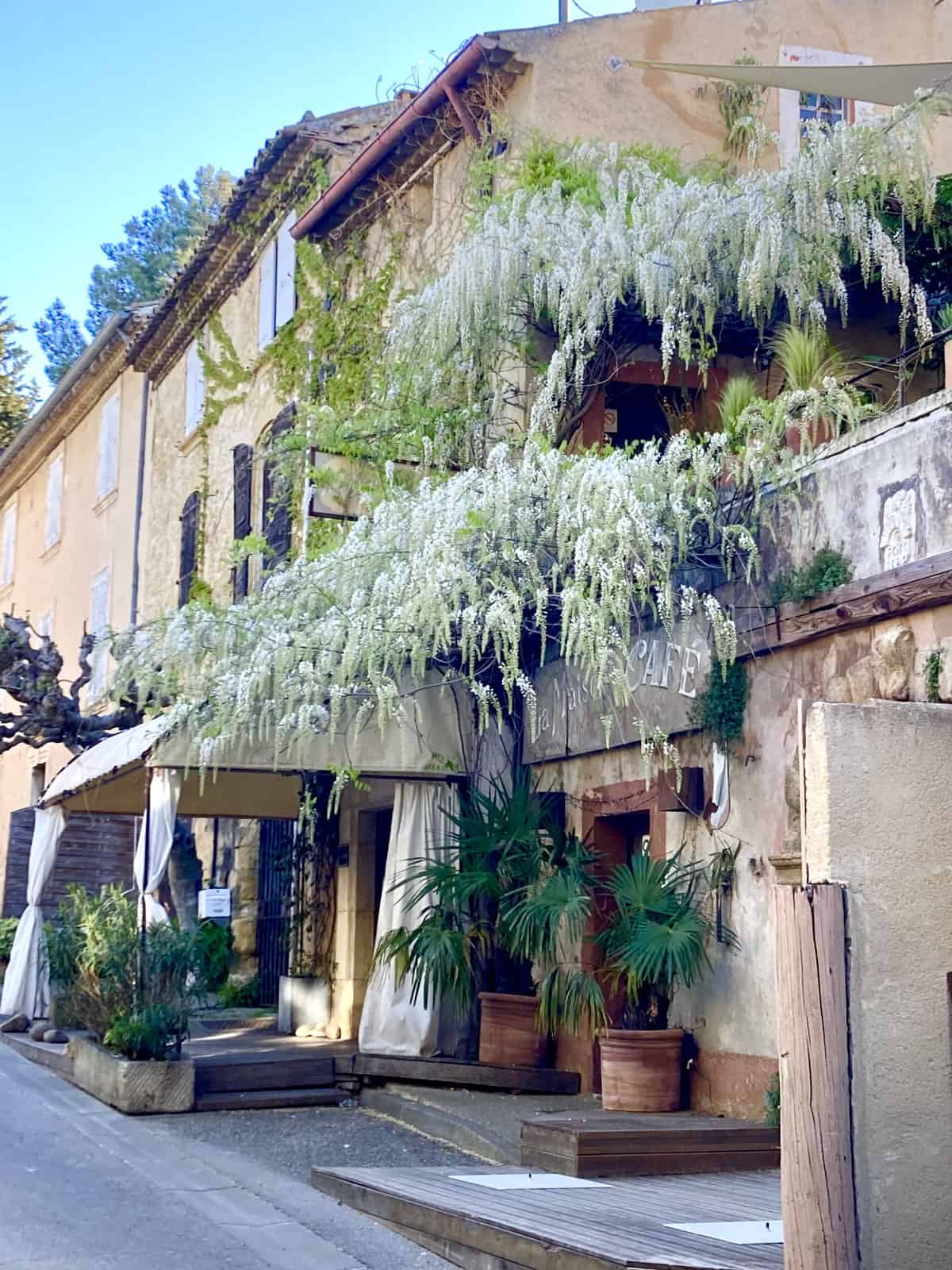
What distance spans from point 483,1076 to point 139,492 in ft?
40.7

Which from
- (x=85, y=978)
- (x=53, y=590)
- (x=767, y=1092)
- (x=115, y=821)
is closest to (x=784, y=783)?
(x=767, y=1092)

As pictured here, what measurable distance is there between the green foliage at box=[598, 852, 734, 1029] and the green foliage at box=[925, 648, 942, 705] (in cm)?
204

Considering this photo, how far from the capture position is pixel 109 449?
2222 centimetres

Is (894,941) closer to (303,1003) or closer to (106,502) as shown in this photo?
(303,1003)

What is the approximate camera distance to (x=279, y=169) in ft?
50.5

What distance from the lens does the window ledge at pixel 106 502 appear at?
71.2ft

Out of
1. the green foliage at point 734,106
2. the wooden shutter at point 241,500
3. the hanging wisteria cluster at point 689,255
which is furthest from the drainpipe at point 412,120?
the wooden shutter at point 241,500

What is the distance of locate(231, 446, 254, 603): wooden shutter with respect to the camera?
16406 millimetres

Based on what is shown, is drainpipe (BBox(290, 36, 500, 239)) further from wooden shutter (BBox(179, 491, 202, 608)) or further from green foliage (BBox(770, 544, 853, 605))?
green foliage (BBox(770, 544, 853, 605))

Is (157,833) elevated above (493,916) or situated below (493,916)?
above

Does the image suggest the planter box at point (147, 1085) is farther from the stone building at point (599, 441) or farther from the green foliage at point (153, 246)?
the green foliage at point (153, 246)

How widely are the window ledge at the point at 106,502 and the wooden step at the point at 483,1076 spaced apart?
13.0m

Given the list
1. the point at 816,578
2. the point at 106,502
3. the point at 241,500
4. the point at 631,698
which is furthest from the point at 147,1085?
the point at 106,502

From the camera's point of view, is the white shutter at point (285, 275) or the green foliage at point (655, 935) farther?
the white shutter at point (285, 275)
